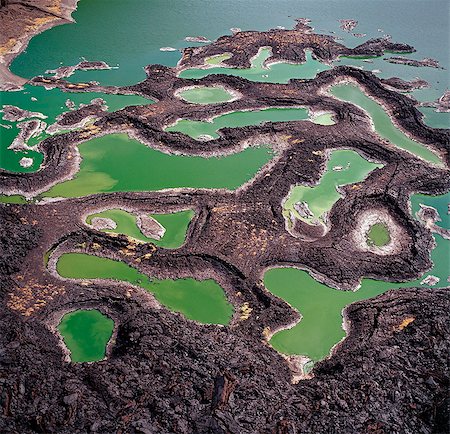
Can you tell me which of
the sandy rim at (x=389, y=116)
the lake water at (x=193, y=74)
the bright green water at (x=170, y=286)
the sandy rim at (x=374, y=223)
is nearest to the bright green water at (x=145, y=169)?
the lake water at (x=193, y=74)

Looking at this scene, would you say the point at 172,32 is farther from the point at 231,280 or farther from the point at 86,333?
the point at 86,333

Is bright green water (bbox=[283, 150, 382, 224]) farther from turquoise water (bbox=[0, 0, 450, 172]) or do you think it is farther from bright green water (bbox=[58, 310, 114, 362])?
bright green water (bbox=[58, 310, 114, 362])

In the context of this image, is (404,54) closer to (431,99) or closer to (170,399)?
(431,99)

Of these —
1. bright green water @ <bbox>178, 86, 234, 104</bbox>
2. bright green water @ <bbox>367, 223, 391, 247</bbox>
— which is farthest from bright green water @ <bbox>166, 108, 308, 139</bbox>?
bright green water @ <bbox>367, 223, 391, 247</bbox>

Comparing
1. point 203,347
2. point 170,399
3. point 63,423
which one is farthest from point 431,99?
point 63,423

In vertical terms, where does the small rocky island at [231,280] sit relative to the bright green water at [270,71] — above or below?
below

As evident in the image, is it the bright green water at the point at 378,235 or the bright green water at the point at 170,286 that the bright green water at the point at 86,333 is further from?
the bright green water at the point at 378,235

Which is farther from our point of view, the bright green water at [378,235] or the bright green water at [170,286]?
the bright green water at [378,235]

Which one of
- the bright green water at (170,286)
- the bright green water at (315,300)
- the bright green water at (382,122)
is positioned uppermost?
the bright green water at (382,122)
